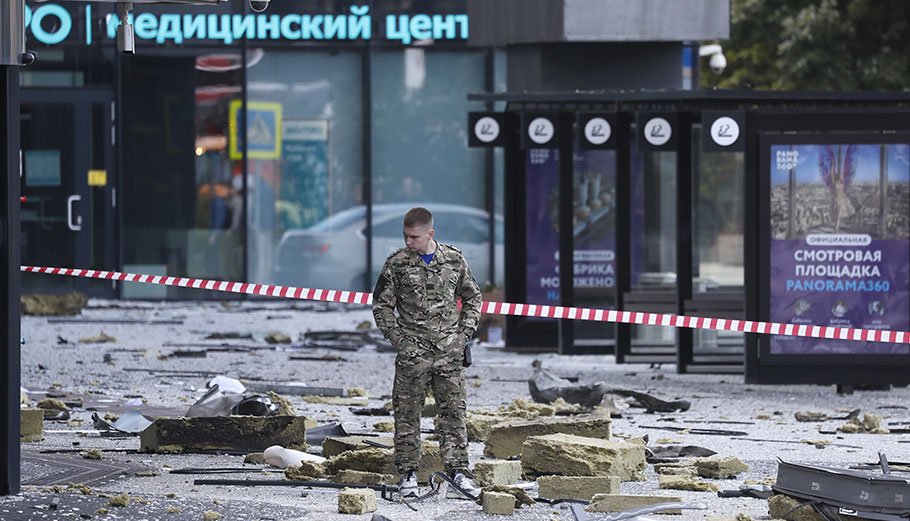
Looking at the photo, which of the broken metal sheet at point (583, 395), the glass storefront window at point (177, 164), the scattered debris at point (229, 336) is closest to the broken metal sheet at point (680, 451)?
the broken metal sheet at point (583, 395)

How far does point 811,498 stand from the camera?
8.65 meters

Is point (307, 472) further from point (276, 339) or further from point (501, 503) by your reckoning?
point (276, 339)

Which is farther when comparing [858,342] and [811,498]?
[858,342]

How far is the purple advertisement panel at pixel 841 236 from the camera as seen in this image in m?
14.7

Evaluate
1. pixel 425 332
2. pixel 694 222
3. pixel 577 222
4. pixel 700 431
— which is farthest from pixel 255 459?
pixel 577 222

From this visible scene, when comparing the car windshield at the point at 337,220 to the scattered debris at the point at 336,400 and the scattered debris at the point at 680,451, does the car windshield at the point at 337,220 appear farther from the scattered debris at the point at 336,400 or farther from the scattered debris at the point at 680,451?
the scattered debris at the point at 680,451

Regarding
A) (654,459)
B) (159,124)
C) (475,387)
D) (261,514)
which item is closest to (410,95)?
(159,124)

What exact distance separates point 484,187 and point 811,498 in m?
17.2

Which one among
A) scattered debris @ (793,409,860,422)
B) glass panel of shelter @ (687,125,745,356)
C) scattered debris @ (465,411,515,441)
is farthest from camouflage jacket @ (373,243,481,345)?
glass panel of shelter @ (687,125,745,356)

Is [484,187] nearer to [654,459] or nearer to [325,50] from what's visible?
[325,50]

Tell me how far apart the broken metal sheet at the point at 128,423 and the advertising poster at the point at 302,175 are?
43.1 feet

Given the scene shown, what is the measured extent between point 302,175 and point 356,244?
122cm

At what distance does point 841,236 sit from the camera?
14742 mm

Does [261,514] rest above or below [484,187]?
below
